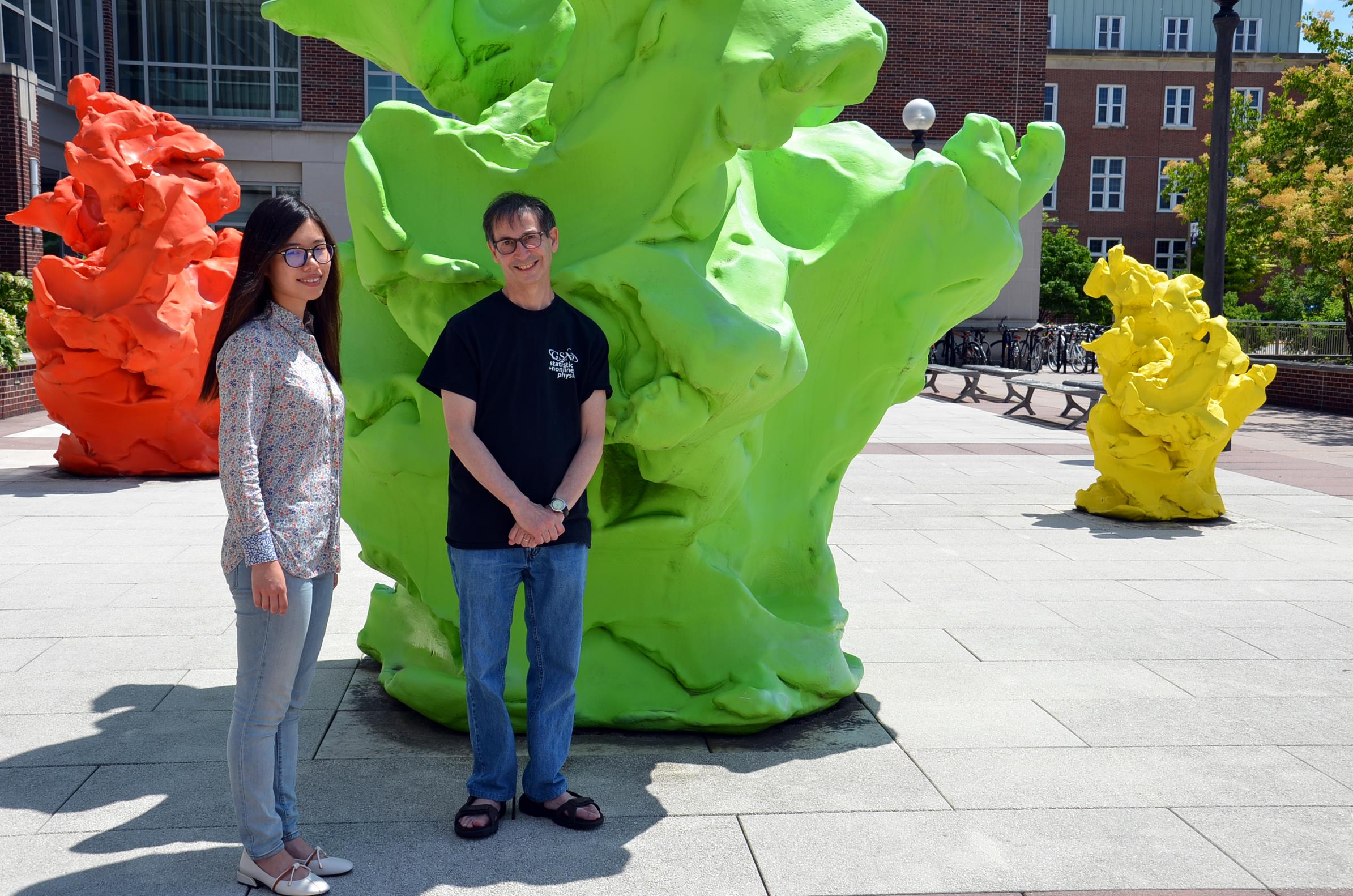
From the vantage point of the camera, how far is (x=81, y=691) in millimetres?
5055

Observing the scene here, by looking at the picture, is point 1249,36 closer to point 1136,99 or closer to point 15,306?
point 1136,99

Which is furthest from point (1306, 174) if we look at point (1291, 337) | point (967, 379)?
point (1291, 337)

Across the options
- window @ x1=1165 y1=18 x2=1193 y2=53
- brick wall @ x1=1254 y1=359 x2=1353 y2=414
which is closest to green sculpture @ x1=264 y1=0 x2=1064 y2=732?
brick wall @ x1=1254 y1=359 x2=1353 y2=414

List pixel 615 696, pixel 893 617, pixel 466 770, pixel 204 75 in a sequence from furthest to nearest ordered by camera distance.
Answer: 1. pixel 204 75
2. pixel 893 617
3. pixel 615 696
4. pixel 466 770

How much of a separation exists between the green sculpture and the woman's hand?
1.28m

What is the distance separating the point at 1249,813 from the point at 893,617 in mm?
2687

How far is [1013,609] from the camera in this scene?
22.0 feet

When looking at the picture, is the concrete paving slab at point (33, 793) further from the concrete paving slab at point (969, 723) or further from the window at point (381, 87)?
the window at point (381, 87)

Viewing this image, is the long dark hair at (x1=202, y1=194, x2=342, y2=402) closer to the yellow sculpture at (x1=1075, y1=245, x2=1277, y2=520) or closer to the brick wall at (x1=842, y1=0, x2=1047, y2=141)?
the yellow sculpture at (x1=1075, y1=245, x2=1277, y2=520)

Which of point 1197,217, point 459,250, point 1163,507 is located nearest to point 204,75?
point 1197,217

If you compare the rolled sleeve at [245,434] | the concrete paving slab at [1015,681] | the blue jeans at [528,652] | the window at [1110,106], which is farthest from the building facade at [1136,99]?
the rolled sleeve at [245,434]

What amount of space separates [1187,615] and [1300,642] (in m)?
0.63

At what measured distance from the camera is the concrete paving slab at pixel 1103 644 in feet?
19.1

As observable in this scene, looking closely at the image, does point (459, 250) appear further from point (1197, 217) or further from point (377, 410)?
point (1197, 217)
